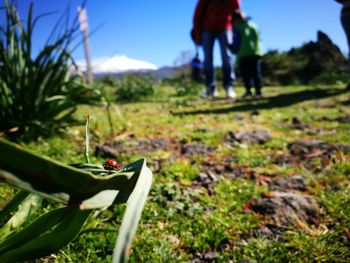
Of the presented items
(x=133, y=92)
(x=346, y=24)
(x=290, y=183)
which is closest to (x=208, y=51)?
(x=133, y=92)

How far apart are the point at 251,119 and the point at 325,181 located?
7.30 ft

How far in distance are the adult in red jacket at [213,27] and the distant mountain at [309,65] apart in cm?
662

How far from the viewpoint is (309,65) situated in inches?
532

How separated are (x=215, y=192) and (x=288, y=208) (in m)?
0.43

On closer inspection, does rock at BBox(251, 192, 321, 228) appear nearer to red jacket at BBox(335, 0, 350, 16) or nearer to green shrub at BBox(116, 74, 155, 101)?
red jacket at BBox(335, 0, 350, 16)

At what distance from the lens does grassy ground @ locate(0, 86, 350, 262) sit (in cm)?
132

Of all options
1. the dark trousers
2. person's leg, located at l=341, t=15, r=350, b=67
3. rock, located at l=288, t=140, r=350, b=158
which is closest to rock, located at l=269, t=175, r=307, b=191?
rock, located at l=288, t=140, r=350, b=158

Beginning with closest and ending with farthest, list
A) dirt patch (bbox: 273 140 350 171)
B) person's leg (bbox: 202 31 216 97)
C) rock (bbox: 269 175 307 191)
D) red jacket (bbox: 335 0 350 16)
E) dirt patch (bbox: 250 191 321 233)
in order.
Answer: dirt patch (bbox: 250 191 321 233) < rock (bbox: 269 175 307 191) < dirt patch (bbox: 273 140 350 171) < red jacket (bbox: 335 0 350 16) < person's leg (bbox: 202 31 216 97)

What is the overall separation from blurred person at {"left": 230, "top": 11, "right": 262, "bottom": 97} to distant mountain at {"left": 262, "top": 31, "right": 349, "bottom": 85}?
5.65 m

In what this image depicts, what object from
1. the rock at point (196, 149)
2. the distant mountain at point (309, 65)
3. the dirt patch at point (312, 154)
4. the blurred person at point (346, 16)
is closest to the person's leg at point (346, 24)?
the blurred person at point (346, 16)

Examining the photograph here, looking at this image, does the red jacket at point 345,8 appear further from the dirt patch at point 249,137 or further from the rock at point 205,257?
Answer: the rock at point 205,257

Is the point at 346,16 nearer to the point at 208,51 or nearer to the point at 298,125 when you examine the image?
the point at 208,51

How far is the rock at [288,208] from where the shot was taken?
157 cm

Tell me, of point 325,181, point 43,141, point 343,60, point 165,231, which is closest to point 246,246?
point 165,231
